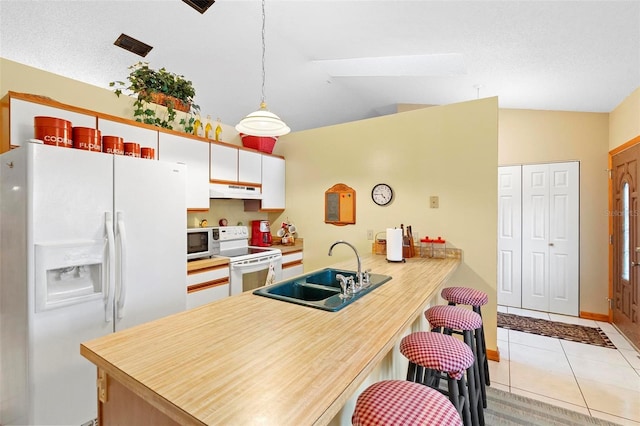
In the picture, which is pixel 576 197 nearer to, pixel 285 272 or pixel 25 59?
pixel 285 272

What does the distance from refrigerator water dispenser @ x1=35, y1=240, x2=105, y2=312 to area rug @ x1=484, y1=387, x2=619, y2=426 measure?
108 inches

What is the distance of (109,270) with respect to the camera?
1960mm

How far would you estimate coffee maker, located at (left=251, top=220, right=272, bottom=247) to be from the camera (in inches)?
159

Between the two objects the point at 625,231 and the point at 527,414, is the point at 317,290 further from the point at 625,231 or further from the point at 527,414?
the point at 625,231

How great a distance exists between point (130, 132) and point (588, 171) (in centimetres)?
519

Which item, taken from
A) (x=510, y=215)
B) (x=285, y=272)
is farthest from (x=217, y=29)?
(x=510, y=215)

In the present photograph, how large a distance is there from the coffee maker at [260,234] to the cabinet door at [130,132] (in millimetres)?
1679

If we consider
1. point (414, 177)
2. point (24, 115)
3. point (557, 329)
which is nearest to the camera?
point (24, 115)

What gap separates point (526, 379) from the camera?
2537mm

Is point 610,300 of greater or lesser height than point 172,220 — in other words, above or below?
below

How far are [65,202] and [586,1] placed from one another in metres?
3.45

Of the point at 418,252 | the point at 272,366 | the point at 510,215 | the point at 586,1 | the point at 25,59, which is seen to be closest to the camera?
the point at 272,366

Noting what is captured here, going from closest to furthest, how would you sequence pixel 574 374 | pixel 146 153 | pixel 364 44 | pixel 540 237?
pixel 146 153 < pixel 574 374 < pixel 364 44 < pixel 540 237

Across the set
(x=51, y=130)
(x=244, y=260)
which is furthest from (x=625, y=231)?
(x=51, y=130)
